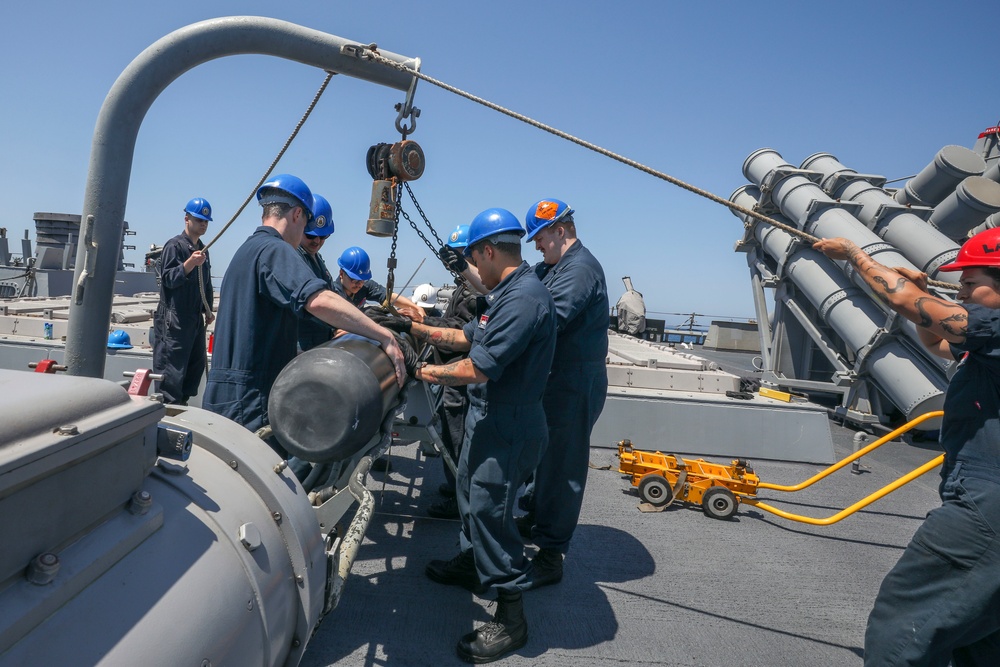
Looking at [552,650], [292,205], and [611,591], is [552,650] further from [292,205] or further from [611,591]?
[292,205]

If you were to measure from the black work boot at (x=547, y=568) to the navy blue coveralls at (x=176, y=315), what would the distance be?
3.05 meters

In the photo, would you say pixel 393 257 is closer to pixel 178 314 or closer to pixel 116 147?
pixel 116 147

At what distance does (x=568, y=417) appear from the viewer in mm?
3449

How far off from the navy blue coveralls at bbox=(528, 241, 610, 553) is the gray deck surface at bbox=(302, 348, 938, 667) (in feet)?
1.10

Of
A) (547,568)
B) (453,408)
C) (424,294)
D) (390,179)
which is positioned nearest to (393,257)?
(390,179)

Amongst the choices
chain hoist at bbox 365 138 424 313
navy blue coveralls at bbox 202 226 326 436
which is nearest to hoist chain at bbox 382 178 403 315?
chain hoist at bbox 365 138 424 313

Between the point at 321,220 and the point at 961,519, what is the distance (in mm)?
3696

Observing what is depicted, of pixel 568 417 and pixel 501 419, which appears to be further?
pixel 568 417

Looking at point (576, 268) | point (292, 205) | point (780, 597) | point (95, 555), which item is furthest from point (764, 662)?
point (292, 205)

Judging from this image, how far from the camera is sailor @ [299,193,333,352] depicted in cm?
353

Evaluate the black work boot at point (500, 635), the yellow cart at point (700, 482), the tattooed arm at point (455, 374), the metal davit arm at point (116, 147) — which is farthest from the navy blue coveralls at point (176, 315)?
the yellow cart at point (700, 482)

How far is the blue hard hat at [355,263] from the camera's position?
492 cm

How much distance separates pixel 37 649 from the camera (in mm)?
1030

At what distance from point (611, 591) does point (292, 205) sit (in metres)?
2.52
